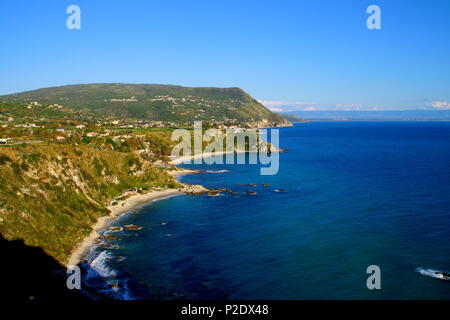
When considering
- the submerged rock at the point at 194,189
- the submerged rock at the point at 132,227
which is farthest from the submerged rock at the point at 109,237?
the submerged rock at the point at 194,189

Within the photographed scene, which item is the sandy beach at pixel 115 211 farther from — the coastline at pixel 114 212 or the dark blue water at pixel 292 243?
the dark blue water at pixel 292 243

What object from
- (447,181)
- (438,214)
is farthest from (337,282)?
(447,181)

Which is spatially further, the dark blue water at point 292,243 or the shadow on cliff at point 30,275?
the dark blue water at point 292,243

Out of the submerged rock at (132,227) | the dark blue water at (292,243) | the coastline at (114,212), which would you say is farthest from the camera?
the submerged rock at (132,227)

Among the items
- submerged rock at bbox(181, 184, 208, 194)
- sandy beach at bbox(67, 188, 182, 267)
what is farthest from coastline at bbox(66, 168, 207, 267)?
submerged rock at bbox(181, 184, 208, 194)
